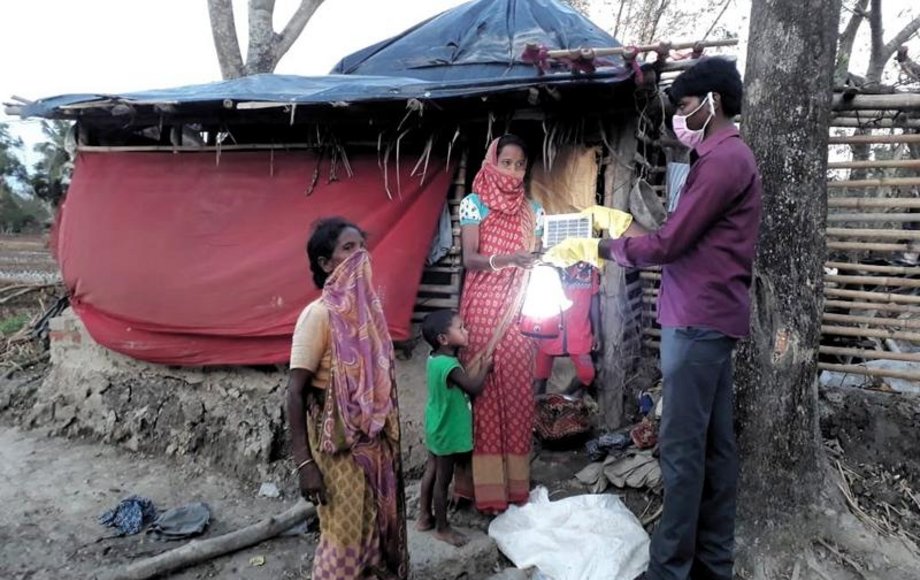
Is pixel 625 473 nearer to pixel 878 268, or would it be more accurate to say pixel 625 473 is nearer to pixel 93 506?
pixel 878 268

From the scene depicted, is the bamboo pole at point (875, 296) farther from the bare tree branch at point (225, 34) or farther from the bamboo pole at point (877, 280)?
the bare tree branch at point (225, 34)

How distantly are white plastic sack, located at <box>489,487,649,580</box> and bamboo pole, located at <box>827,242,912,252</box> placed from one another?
2.02 meters

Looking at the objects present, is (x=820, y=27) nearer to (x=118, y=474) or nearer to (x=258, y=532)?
(x=258, y=532)

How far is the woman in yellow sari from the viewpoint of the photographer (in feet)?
7.36

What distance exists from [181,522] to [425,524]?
163cm

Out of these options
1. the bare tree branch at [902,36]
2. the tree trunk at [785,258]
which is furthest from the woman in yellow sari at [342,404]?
the bare tree branch at [902,36]

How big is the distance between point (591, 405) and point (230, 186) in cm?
304

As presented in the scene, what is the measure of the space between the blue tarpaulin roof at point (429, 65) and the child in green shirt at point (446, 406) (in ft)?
4.91

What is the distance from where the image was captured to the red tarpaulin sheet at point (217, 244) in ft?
13.8

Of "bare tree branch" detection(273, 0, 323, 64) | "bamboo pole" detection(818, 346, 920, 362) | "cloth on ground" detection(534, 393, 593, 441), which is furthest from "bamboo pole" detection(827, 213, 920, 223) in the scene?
"bare tree branch" detection(273, 0, 323, 64)

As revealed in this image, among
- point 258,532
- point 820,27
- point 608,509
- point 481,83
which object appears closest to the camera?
point 820,27

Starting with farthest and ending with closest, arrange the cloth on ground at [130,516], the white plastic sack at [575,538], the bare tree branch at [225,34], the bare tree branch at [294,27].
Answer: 1. the bare tree branch at [294,27]
2. the bare tree branch at [225,34]
3. the cloth on ground at [130,516]
4. the white plastic sack at [575,538]

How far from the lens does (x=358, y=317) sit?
2326mm

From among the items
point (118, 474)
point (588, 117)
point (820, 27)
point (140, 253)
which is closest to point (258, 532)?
point (118, 474)
